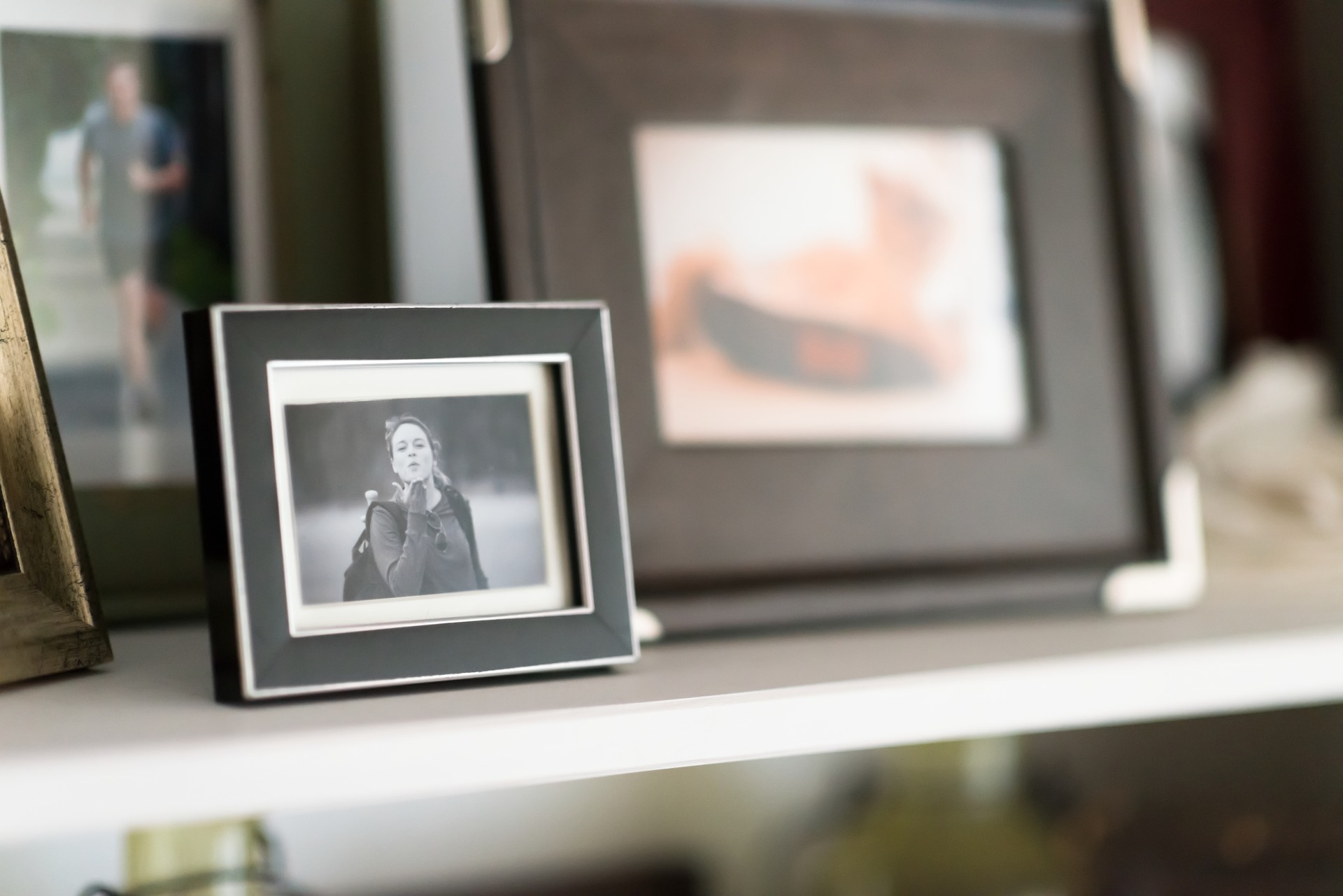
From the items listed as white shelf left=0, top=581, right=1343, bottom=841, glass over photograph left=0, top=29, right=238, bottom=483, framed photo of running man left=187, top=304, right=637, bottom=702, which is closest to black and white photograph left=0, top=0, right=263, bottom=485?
glass over photograph left=0, top=29, right=238, bottom=483

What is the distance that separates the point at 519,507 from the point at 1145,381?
0.41 metres

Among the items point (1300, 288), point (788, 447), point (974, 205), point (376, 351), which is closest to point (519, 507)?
point (376, 351)

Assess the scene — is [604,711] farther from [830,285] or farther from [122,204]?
[122,204]

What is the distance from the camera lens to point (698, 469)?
569mm

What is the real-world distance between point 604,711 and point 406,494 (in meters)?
0.11

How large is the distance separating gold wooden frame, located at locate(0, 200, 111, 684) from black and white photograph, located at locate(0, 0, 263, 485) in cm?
14

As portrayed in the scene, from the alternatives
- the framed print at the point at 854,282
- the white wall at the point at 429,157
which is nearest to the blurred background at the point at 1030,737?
Result: the white wall at the point at 429,157

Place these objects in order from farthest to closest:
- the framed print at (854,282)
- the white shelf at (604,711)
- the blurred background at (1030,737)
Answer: the blurred background at (1030,737) < the framed print at (854,282) < the white shelf at (604,711)

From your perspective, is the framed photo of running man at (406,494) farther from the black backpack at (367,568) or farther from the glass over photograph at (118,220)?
the glass over photograph at (118,220)

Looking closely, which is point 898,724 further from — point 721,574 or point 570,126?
point 570,126

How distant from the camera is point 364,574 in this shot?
42 centimetres

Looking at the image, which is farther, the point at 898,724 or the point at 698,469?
the point at 698,469

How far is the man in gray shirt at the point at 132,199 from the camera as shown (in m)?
0.61

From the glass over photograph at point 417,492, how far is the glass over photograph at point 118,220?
0.24 metres
